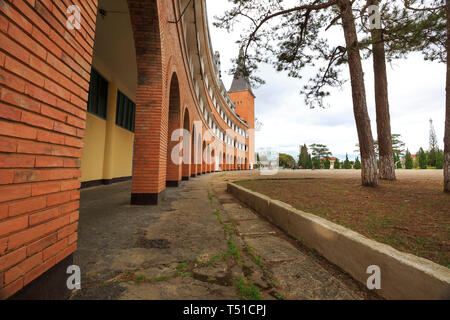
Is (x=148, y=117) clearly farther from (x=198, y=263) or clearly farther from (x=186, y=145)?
(x=186, y=145)

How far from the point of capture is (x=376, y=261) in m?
1.45

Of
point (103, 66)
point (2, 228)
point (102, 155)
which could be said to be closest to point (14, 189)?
point (2, 228)

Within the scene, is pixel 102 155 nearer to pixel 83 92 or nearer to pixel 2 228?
pixel 83 92

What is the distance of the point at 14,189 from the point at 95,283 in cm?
91

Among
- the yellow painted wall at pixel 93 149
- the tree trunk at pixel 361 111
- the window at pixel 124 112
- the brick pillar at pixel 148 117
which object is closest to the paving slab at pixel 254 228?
the brick pillar at pixel 148 117

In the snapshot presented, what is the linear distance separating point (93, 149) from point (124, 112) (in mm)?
2968

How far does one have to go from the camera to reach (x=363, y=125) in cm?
562

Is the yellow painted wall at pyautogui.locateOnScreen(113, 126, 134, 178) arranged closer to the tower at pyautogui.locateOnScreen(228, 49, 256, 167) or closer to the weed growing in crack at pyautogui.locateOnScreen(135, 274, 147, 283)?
the weed growing in crack at pyautogui.locateOnScreen(135, 274, 147, 283)

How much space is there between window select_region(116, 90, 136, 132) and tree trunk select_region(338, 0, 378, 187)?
29.3 feet

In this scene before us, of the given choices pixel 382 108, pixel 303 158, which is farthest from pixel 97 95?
pixel 303 158

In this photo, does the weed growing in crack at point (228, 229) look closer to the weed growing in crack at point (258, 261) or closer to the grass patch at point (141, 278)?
the weed growing in crack at point (258, 261)

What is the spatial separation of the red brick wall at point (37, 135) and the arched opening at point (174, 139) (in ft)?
19.4

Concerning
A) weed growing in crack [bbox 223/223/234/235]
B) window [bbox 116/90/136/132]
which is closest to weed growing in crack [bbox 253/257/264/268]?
weed growing in crack [bbox 223/223/234/235]

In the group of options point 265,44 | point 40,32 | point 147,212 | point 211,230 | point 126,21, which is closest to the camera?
point 40,32
